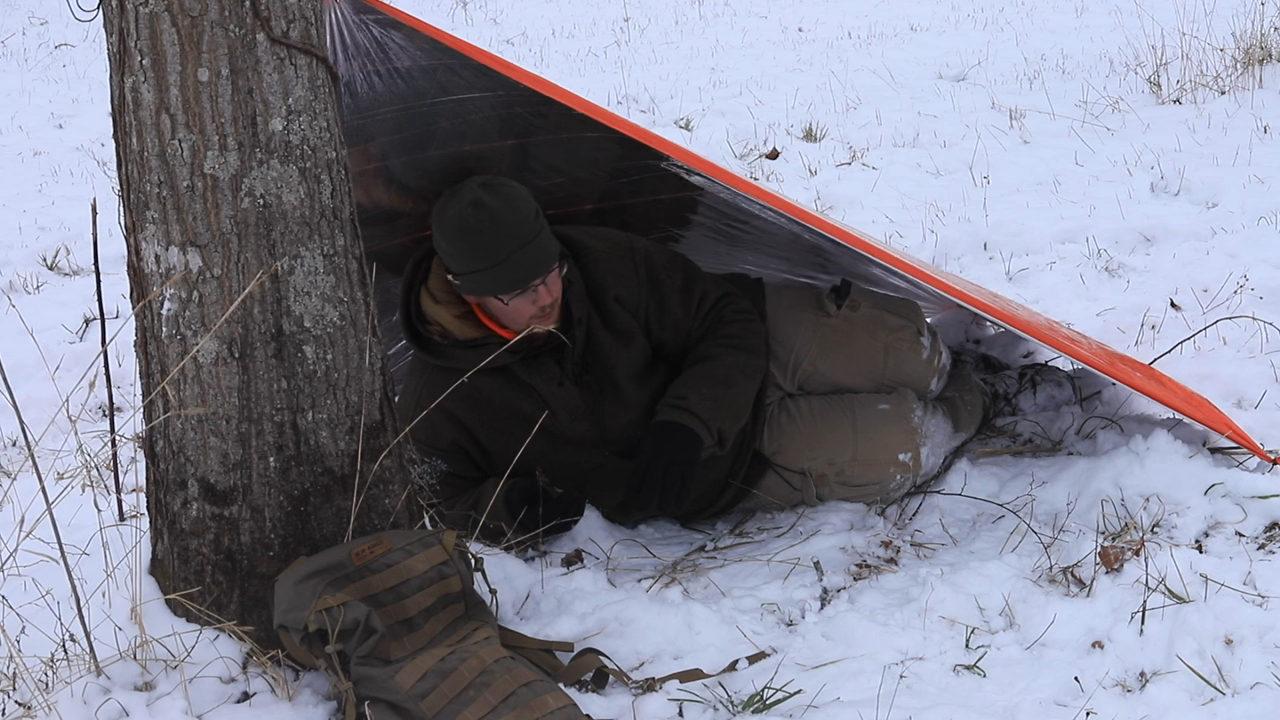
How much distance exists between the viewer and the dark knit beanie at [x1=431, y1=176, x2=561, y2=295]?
2465mm

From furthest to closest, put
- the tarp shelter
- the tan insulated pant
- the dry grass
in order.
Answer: the dry grass
the tan insulated pant
the tarp shelter

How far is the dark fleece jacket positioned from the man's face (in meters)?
0.04

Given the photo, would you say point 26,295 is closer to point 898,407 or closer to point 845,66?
point 898,407

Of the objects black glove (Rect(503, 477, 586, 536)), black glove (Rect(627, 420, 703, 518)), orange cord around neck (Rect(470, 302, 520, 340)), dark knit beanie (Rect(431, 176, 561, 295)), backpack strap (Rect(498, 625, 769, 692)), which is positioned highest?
dark knit beanie (Rect(431, 176, 561, 295))

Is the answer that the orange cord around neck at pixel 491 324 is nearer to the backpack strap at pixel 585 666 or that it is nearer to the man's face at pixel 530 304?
the man's face at pixel 530 304

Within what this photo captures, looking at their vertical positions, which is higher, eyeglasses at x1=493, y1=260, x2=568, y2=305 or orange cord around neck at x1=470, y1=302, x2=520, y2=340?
eyeglasses at x1=493, y1=260, x2=568, y2=305

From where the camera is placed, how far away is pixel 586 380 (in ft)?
9.23

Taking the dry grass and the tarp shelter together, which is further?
the dry grass

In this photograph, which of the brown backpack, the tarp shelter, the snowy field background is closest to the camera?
the brown backpack

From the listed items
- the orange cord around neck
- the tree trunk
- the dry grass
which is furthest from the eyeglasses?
the dry grass

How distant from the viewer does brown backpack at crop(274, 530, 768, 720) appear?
1.91m

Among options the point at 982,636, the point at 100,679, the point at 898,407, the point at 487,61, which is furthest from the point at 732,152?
the point at 100,679

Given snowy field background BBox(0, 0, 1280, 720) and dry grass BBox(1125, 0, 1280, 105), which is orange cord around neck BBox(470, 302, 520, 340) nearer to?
snowy field background BBox(0, 0, 1280, 720)

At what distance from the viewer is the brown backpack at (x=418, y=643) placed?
6.27 ft
